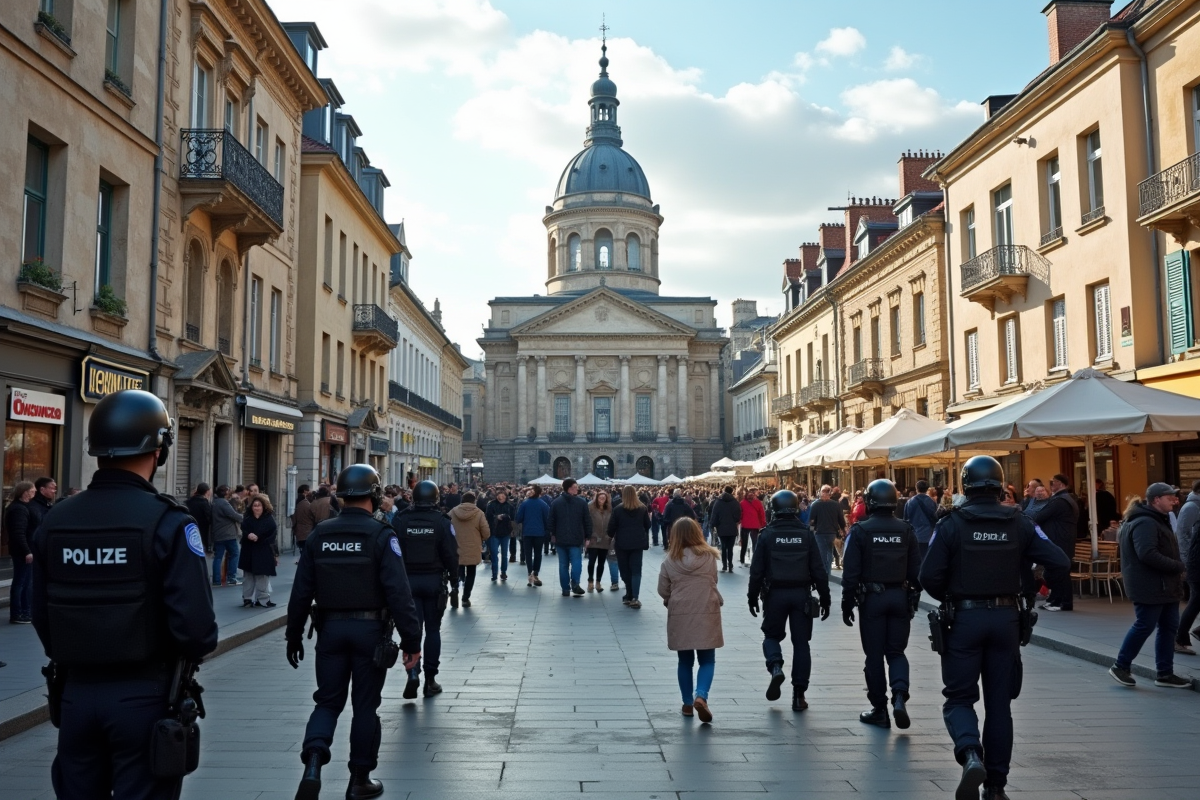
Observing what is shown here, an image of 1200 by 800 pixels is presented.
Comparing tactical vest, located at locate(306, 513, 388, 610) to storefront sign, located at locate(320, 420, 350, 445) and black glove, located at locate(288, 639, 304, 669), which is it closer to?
black glove, located at locate(288, 639, 304, 669)

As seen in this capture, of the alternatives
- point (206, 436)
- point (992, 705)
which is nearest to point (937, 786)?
point (992, 705)

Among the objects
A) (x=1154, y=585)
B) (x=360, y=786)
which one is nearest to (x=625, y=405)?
(x=1154, y=585)

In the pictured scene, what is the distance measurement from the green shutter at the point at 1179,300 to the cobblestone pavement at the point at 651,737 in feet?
29.0

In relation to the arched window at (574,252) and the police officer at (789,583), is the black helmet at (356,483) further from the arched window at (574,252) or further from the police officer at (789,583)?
the arched window at (574,252)

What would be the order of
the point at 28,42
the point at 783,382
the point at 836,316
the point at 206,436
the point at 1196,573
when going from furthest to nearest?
the point at 783,382 < the point at 836,316 < the point at 206,436 < the point at 28,42 < the point at 1196,573

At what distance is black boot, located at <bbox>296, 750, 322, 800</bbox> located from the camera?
5.27m

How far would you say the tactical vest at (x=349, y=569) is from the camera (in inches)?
227

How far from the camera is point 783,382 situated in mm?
50875

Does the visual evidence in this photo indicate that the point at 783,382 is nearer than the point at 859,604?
No

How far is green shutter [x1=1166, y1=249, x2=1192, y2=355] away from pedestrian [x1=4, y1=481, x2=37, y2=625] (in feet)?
54.7

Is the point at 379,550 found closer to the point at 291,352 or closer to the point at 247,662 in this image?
the point at 247,662

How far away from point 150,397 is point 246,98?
59.9 feet

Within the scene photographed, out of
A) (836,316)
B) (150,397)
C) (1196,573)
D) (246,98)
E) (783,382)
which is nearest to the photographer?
(150,397)

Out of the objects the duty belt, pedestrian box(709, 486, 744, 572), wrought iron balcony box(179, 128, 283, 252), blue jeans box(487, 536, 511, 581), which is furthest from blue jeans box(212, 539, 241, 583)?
the duty belt
